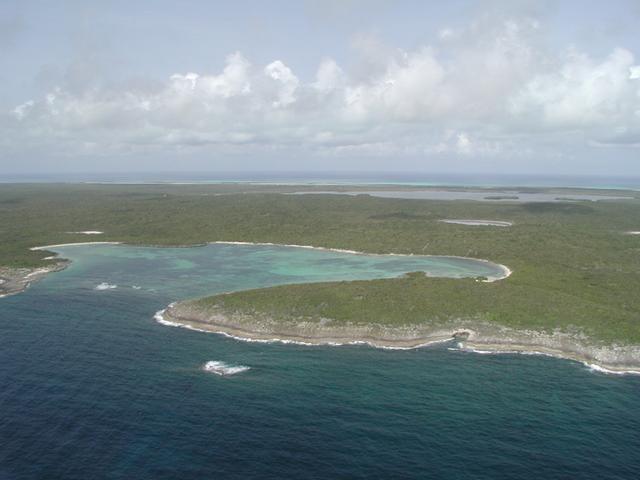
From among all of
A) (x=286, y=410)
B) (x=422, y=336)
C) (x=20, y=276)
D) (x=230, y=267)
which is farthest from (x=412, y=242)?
(x=20, y=276)

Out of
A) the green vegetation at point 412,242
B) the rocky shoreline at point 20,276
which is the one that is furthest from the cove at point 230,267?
the green vegetation at point 412,242

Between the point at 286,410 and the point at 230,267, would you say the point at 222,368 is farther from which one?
the point at 230,267

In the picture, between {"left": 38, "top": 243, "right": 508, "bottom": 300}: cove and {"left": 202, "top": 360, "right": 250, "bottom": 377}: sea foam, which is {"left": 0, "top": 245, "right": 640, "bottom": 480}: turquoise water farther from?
{"left": 38, "top": 243, "right": 508, "bottom": 300}: cove

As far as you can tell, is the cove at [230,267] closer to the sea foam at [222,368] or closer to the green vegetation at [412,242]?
the green vegetation at [412,242]

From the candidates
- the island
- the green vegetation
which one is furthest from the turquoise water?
the green vegetation

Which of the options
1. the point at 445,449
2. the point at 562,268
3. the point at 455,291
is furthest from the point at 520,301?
the point at 445,449

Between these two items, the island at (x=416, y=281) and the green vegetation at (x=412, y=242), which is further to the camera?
the green vegetation at (x=412, y=242)
